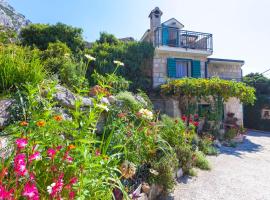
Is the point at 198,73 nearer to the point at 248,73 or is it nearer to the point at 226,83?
the point at 226,83

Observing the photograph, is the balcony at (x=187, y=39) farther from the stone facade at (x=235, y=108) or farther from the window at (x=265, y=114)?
the window at (x=265, y=114)

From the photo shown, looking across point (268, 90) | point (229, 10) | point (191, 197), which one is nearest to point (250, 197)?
point (191, 197)

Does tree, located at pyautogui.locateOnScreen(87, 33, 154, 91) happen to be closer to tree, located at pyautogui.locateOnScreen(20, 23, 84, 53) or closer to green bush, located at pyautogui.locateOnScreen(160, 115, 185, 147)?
tree, located at pyautogui.locateOnScreen(20, 23, 84, 53)

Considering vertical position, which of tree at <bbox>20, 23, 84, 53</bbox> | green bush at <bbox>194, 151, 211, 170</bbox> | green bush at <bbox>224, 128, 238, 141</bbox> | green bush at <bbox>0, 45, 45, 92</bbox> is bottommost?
green bush at <bbox>194, 151, 211, 170</bbox>

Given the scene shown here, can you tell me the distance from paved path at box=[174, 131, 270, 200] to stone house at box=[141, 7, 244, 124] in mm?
5626

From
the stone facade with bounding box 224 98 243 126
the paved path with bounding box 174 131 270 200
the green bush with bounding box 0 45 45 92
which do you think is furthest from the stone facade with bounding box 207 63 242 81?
the green bush with bounding box 0 45 45 92

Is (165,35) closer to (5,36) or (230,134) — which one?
(230,134)

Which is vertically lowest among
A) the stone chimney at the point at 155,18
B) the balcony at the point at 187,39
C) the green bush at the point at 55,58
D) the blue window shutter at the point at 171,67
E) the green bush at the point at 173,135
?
the green bush at the point at 173,135

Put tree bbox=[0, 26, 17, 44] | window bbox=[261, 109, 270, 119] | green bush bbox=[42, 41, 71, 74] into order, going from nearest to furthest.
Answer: tree bbox=[0, 26, 17, 44] < green bush bbox=[42, 41, 71, 74] < window bbox=[261, 109, 270, 119]

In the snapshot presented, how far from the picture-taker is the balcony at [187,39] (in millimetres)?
13570

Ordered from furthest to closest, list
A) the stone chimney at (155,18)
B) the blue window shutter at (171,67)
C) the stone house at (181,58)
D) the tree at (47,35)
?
the stone chimney at (155,18)
the blue window shutter at (171,67)
the stone house at (181,58)
the tree at (47,35)

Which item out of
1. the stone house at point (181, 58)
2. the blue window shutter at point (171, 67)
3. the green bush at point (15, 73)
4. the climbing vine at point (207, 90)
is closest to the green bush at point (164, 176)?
the green bush at point (15, 73)

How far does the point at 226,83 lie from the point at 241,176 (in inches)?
229

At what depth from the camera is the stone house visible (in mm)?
13055
